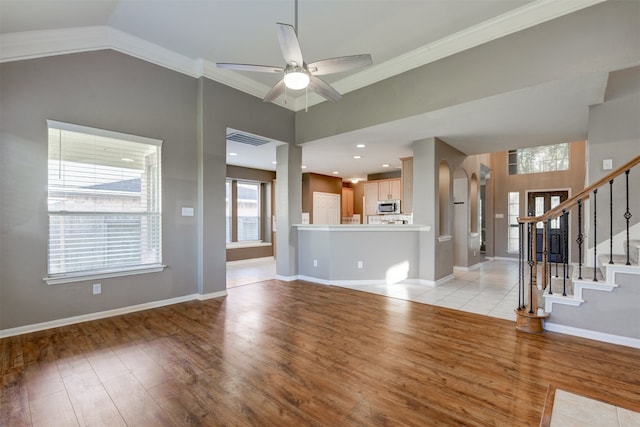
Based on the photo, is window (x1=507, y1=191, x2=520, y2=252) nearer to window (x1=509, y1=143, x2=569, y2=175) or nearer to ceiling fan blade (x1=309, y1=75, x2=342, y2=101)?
window (x1=509, y1=143, x2=569, y2=175)

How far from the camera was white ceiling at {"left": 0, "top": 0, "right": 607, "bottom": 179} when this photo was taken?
9.66 ft

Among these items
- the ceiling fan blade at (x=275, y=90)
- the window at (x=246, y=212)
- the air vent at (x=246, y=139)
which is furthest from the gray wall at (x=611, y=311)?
the window at (x=246, y=212)

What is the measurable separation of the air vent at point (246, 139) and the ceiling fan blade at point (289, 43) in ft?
8.78

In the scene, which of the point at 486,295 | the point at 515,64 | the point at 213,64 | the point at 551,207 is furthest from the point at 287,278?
the point at 551,207

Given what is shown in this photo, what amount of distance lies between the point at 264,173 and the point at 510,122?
21.4ft

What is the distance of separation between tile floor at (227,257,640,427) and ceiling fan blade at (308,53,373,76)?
9.60 ft

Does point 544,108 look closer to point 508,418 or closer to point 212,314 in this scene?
point 508,418

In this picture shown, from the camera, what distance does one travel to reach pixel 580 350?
103 inches

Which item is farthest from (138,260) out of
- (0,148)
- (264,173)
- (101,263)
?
(264,173)

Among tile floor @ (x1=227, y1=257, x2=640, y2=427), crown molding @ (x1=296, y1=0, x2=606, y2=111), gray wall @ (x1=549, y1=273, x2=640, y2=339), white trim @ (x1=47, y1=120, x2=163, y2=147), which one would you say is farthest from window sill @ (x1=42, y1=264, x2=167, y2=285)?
gray wall @ (x1=549, y1=273, x2=640, y2=339)

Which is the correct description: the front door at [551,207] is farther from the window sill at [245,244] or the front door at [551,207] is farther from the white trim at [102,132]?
the white trim at [102,132]

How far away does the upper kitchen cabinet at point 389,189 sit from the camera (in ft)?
27.9

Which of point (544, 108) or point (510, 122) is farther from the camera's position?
point (510, 122)

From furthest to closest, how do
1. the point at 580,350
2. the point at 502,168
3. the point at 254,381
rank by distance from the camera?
the point at 502,168 < the point at 580,350 < the point at 254,381
